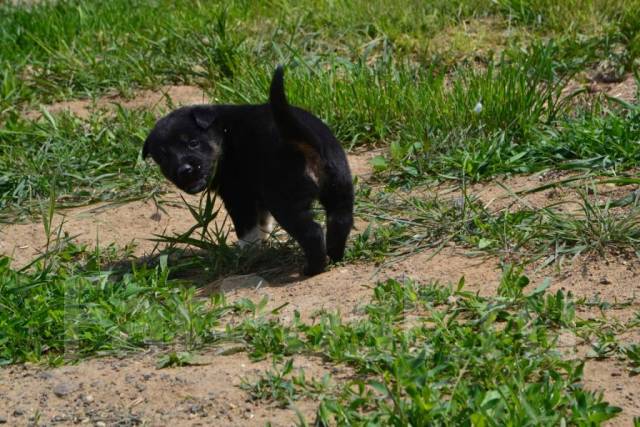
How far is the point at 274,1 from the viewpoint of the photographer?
9.73m

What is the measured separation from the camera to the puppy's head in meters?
6.27

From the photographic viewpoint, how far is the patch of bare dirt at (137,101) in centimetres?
870

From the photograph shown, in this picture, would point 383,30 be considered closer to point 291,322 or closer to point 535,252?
point 535,252

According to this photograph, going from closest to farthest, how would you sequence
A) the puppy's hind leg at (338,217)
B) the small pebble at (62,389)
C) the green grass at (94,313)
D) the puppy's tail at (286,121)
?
the small pebble at (62,389) → the green grass at (94,313) → the puppy's tail at (286,121) → the puppy's hind leg at (338,217)

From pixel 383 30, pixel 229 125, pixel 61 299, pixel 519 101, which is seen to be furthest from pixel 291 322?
pixel 383 30

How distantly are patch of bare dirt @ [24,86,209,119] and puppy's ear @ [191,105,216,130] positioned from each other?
7.44 ft

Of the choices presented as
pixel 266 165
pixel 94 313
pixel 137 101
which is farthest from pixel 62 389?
pixel 137 101

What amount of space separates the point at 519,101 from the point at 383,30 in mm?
2151

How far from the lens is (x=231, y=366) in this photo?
4.66 metres

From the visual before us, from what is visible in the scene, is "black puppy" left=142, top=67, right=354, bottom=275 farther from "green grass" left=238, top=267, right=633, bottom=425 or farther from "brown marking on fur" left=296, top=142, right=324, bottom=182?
"green grass" left=238, top=267, right=633, bottom=425

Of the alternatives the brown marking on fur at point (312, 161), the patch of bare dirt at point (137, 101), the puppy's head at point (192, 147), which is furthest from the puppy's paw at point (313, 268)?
the patch of bare dirt at point (137, 101)

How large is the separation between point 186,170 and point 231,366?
73.6 inches

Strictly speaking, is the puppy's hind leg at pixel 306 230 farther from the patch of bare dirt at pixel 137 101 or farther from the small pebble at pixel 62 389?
the patch of bare dirt at pixel 137 101

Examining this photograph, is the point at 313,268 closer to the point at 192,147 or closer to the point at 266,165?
the point at 266,165
